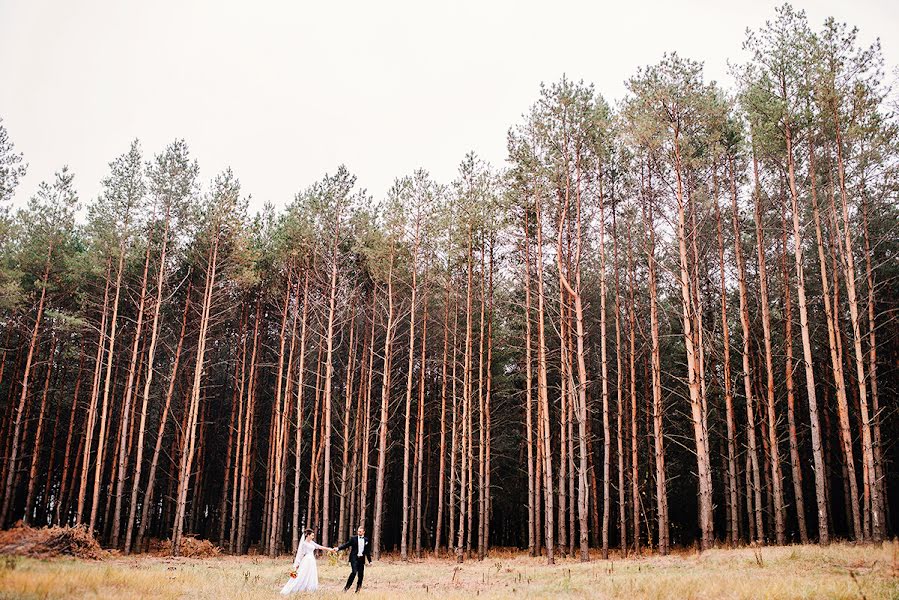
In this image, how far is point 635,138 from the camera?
17.9m

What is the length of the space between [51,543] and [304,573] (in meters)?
9.28

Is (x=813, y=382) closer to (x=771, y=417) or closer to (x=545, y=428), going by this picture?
(x=771, y=417)

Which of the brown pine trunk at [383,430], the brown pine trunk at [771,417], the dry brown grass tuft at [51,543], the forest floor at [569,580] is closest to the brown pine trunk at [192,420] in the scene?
the dry brown grass tuft at [51,543]

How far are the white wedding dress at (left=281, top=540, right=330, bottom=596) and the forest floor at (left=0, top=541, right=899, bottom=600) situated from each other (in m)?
0.51

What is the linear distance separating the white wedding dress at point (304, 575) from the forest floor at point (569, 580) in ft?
1.67

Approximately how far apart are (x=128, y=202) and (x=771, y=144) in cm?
2325

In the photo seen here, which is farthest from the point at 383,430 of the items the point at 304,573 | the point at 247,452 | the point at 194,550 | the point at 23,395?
the point at 23,395

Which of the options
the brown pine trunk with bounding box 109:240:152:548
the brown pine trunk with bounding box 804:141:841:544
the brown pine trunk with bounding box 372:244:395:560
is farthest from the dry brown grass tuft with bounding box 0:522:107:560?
the brown pine trunk with bounding box 804:141:841:544

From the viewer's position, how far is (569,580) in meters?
12.4

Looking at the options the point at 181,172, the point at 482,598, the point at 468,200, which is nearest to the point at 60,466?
the point at 181,172

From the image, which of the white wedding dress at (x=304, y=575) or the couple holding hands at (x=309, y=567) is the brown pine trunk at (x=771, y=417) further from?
the white wedding dress at (x=304, y=575)

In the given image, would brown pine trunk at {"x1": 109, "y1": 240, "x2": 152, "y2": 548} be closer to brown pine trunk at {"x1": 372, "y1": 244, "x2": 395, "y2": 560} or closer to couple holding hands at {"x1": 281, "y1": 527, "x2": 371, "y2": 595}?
brown pine trunk at {"x1": 372, "y1": 244, "x2": 395, "y2": 560}

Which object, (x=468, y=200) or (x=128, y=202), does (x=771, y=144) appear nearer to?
(x=468, y=200)

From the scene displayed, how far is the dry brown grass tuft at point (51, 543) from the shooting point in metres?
15.5
